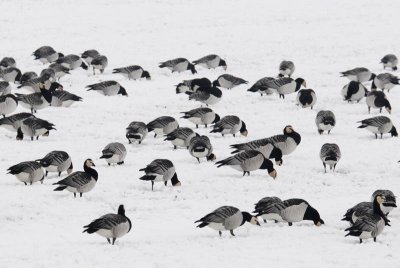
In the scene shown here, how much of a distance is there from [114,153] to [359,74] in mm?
18071

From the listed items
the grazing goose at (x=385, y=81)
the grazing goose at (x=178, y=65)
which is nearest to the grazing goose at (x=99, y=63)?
the grazing goose at (x=178, y=65)

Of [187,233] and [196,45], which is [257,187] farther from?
[196,45]

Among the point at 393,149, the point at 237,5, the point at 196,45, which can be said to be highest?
the point at 237,5

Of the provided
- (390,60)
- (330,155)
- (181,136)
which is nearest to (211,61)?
(390,60)

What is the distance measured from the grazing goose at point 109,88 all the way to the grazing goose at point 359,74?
1172 cm

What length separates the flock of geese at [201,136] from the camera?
1708 cm

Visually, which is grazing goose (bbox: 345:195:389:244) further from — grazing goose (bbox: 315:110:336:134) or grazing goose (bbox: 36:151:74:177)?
grazing goose (bbox: 315:110:336:134)

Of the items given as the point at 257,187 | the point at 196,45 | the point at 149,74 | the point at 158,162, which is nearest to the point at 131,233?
the point at 158,162

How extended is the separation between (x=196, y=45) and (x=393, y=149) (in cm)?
2368

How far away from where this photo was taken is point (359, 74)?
36.5m

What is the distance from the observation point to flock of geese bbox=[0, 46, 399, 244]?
17078 mm

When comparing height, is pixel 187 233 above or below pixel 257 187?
below

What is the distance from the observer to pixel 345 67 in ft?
134

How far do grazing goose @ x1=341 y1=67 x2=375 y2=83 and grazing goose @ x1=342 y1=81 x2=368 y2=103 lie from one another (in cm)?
365
